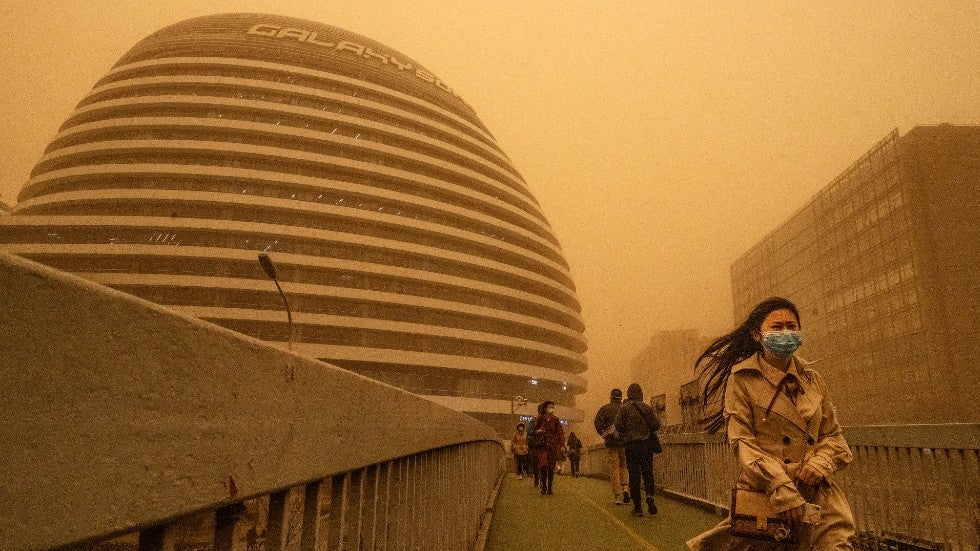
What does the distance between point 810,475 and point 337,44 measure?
284 ft

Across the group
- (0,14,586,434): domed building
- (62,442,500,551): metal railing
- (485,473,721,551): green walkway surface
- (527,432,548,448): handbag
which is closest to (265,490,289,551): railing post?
(62,442,500,551): metal railing

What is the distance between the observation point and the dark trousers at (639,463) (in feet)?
30.7

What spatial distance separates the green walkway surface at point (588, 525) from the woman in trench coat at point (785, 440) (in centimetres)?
388

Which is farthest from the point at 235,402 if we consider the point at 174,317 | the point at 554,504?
the point at 554,504

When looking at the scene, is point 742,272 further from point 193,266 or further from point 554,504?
point 554,504

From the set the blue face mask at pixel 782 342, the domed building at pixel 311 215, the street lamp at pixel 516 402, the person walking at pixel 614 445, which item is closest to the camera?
the blue face mask at pixel 782 342

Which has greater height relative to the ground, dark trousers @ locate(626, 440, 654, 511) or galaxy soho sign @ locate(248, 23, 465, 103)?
galaxy soho sign @ locate(248, 23, 465, 103)

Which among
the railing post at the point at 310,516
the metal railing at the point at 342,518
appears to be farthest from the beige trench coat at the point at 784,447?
the railing post at the point at 310,516

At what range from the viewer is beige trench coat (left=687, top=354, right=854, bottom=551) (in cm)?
330

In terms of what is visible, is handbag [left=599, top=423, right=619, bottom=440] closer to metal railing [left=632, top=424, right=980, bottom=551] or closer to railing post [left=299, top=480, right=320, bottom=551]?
metal railing [left=632, top=424, right=980, bottom=551]

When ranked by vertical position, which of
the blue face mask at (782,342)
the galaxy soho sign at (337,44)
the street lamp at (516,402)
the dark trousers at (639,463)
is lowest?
the dark trousers at (639,463)

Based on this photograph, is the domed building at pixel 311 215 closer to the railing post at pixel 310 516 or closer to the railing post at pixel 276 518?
the railing post at pixel 310 516

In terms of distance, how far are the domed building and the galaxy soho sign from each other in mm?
392

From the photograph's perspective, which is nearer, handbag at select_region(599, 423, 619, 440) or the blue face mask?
the blue face mask
